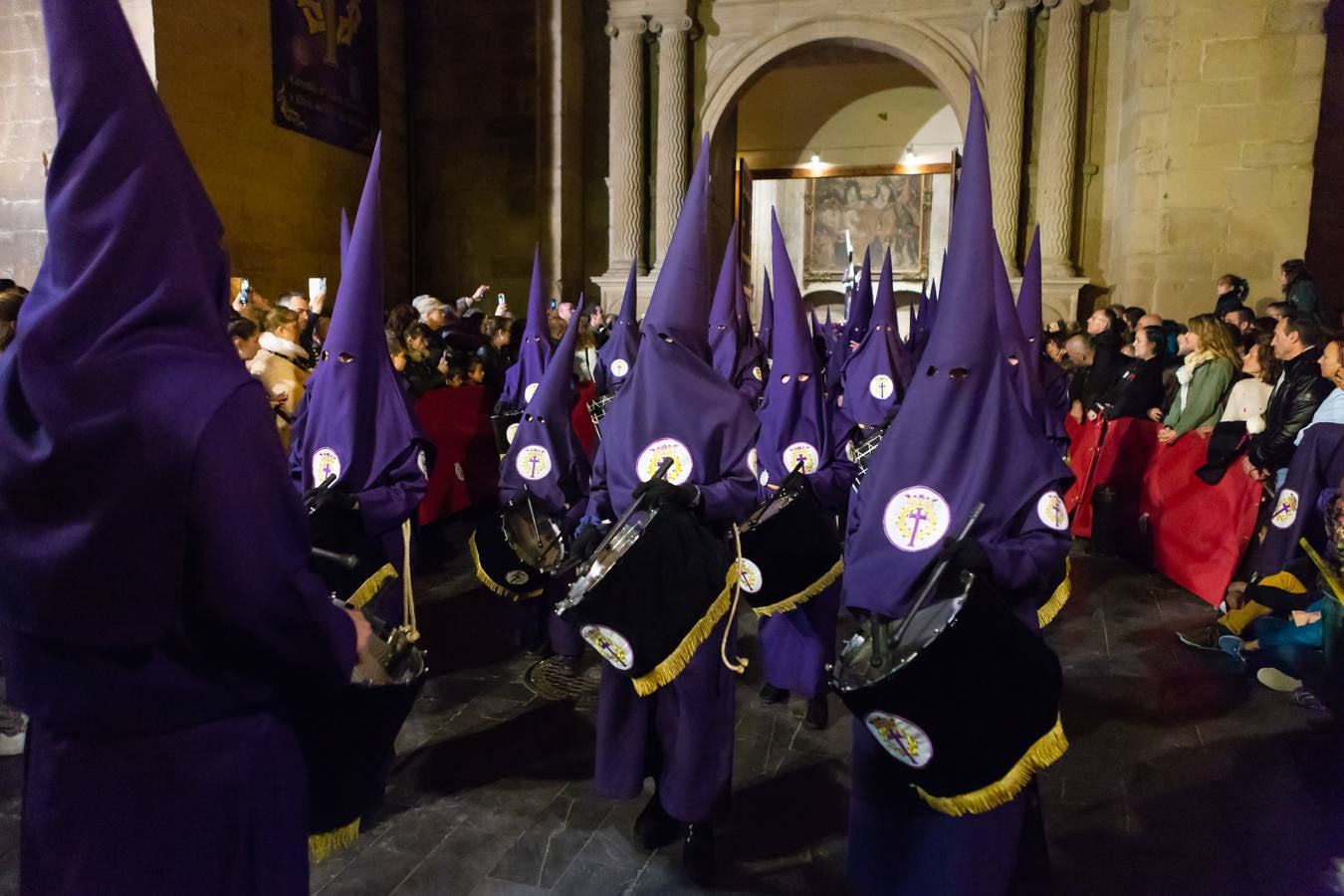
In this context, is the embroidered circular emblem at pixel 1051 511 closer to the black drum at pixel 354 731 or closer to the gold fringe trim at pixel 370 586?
the black drum at pixel 354 731

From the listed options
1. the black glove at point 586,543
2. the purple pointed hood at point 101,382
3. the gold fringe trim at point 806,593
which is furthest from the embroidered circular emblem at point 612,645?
the purple pointed hood at point 101,382

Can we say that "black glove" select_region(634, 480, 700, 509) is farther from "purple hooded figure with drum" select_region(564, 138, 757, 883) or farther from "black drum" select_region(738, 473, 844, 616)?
"black drum" select_region(738, 473, 844, 616)

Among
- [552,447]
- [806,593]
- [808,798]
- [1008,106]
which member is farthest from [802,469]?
[1008,106]

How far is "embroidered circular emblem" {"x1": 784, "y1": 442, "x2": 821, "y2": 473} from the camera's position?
4613 millimetres

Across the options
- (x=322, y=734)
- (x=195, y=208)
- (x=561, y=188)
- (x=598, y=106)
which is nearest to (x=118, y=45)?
(x=195, y=208)

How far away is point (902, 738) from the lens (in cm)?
214

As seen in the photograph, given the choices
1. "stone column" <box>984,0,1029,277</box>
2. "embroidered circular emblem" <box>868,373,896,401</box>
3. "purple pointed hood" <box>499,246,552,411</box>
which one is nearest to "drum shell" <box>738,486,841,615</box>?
"embroidered circular emblem" <box>868,373,896,401</box>

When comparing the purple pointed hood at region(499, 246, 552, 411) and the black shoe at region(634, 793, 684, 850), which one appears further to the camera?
the purple pointed hood at region(499, 246, 552, 411)

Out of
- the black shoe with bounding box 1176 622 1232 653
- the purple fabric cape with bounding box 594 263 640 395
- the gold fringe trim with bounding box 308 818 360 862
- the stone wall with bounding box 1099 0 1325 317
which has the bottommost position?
the black shoe with bounding box 1176 622 1232 653

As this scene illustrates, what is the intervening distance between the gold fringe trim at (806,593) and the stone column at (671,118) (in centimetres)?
976

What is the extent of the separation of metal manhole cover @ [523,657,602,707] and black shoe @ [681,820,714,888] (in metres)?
1.52

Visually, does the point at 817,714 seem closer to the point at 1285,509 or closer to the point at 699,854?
the point at 699,854

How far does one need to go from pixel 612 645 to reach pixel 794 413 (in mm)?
2080

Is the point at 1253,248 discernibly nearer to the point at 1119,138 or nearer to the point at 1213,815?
the point at 1119,138
